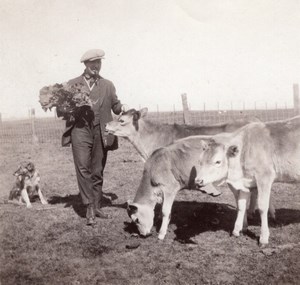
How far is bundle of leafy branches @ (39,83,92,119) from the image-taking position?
7777 millimetres

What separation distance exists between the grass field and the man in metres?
0.65

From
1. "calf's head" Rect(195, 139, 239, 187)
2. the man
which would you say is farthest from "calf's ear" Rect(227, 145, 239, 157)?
the man

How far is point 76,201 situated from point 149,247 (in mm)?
3796

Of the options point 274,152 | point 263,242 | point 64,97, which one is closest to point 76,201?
point 64,97

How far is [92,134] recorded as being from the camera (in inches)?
326

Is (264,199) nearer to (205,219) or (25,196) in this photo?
(205,219)

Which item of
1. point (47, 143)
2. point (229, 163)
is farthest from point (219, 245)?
point (47, 143)

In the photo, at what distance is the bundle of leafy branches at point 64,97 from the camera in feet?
25.5

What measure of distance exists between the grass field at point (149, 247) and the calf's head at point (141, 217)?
0.55ft

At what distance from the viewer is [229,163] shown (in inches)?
262

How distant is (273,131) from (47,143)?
17.4 metres

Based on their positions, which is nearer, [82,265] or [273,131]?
[82,265]

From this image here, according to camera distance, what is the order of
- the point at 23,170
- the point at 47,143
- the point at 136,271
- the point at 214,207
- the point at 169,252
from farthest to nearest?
the point at 47,143 → the point at 23,170 → the point at 214,207 → the point at 169,252 → the point at 136,271

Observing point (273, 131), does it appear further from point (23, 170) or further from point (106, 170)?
point (106, 170)
